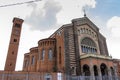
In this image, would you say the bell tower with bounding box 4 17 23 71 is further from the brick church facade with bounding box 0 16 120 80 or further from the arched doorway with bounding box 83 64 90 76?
the arched doorway with bounding box 83 64 90 76

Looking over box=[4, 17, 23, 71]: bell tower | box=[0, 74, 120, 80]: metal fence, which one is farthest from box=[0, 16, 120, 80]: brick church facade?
box=[0, 74, 120, 80]: metal fence

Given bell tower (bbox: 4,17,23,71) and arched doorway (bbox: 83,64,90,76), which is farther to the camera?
bell tower (bbox: 4,17,23,71)

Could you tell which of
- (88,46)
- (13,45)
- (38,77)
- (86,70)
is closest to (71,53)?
(86,70)

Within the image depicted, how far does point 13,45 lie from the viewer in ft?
112

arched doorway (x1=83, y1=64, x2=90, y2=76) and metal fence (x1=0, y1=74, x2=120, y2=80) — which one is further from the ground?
arched doorway (x1=83, y1=64, x2=90, y2=76)

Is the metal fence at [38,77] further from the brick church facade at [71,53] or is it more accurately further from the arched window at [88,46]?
the arched window at [88,46]

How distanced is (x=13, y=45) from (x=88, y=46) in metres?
19.3

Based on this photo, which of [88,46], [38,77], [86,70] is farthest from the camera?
[88,46]

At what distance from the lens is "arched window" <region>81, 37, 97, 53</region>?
104 feet

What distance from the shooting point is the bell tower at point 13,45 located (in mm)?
31859

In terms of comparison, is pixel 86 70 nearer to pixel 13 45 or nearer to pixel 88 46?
pixel 88 46

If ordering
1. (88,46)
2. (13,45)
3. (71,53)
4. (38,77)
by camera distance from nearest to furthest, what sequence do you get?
1. (38,77)
2. (71,53)
3. (88,46)
4. (13,45)

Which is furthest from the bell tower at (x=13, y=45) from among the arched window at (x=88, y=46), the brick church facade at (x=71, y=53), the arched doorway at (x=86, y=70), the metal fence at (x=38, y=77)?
the arched window at (x=88, y=46)

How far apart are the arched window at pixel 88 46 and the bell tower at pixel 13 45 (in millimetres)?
17112
